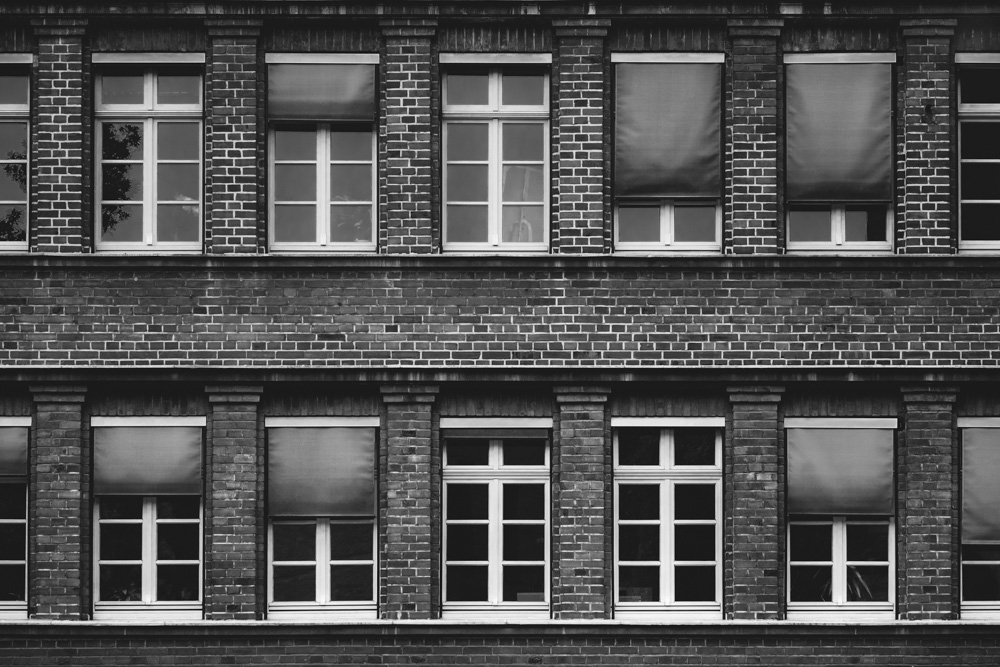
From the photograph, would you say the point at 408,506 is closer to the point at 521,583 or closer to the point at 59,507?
the point at 521,583

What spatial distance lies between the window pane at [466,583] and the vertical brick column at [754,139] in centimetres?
392

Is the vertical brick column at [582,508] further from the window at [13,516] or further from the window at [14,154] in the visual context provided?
the window at [14,154]

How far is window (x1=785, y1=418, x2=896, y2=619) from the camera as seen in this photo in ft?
38.5

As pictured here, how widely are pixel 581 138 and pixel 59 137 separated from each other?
499 cm

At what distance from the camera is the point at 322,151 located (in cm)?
1211

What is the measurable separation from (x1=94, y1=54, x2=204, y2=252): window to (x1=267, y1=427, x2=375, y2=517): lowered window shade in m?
2.31

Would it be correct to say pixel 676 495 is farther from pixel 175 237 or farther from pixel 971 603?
pixel 175 237

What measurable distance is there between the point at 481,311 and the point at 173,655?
4.33 meters

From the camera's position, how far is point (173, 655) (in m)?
11.6

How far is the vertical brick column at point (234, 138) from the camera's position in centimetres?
1180

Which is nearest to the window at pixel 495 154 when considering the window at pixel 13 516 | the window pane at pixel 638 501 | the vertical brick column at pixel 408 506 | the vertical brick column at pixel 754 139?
the vertical brick column at pixel 408 506

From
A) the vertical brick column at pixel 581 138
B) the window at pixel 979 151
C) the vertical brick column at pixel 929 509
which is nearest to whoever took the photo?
the vertical brick column at pixel 929 509

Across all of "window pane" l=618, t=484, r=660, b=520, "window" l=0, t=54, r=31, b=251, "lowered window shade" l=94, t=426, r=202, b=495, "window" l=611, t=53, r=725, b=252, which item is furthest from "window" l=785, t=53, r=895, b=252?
"window" l=0, t=54, r=31, b=251

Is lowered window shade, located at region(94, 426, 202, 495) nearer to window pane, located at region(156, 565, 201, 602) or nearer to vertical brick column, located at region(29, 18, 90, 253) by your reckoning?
window pane, located at region(156, 565, 201, 602)
